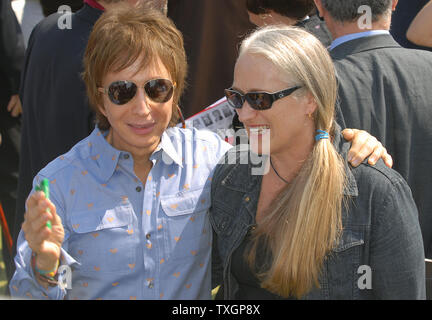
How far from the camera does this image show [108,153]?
243 cm

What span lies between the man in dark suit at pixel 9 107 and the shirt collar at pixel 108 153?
2076mm

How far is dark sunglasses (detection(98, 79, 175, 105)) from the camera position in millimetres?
2375

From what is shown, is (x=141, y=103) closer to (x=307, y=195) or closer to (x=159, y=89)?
(x=159, y=89)

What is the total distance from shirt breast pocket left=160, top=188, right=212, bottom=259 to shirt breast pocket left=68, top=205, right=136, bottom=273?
158mm

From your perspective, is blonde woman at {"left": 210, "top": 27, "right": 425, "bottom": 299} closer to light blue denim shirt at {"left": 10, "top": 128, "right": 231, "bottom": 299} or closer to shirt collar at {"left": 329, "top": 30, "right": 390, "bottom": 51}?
light blue denim shirt at {"left": 10, "top": 128, "right": 231, "bottom": 299}

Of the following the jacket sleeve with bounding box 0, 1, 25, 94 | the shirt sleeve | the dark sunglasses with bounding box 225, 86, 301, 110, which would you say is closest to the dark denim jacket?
the dark sunglasses with bounding box 225, 86, 301, 110

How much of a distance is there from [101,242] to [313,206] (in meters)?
0.81

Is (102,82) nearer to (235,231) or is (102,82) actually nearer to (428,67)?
(235,231)

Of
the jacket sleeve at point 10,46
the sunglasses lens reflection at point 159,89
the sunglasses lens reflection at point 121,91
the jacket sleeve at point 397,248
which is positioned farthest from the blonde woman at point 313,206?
the jacket sleeve at point 10,46

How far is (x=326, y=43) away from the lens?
350 cm

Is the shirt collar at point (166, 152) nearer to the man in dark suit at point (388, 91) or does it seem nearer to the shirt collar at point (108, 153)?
the shirt collar at point (108, 153)

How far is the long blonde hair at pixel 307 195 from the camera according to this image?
2264mm
